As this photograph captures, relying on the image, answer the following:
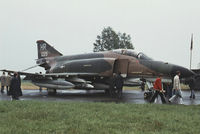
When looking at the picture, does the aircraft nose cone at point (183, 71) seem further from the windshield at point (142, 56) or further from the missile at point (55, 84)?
the missile at point (55, 84)

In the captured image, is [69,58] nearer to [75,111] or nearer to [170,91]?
[170,91]

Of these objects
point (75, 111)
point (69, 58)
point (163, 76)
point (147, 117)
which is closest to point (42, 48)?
point (69, 58)

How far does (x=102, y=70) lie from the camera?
16594 millimetres

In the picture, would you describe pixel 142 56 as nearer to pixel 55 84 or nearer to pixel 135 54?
pixel 135 54

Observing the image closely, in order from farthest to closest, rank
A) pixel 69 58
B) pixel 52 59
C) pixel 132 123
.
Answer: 1. pixel 52 59
2. pixel 69 58
3. pixel 132 123

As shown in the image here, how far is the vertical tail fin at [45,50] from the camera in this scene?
22.9 meters

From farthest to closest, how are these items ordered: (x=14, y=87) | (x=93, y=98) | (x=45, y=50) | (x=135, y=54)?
(x=45, y=50)
(x=135, y=54)
(x=93, y=98)
(x=14, y=87)

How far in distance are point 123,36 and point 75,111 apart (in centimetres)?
5993

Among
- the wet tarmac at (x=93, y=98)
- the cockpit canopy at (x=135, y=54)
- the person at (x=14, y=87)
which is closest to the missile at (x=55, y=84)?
the wet tarmac at (x=93, y=98)

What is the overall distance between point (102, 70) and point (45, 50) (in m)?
8.69

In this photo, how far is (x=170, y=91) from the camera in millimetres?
14156

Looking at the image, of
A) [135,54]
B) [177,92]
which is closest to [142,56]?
[135,54]

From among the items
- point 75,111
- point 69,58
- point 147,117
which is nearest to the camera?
point 147,117

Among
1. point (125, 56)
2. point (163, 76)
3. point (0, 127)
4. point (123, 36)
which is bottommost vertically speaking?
point (0, 127)
